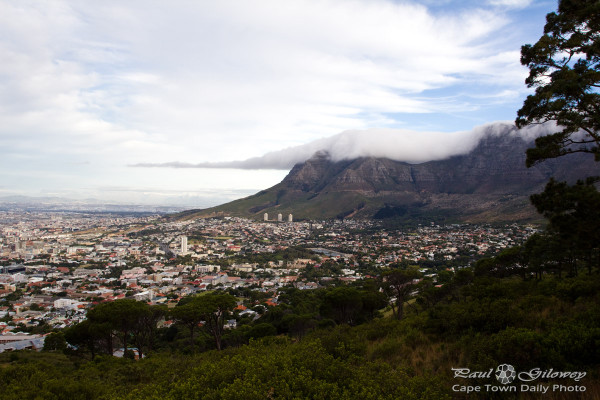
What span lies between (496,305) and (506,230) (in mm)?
76233

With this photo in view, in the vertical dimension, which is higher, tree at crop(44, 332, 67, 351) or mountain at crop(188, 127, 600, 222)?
mountain at crop(188, 127, 600, 222)

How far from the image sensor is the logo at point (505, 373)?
4117 millimetres

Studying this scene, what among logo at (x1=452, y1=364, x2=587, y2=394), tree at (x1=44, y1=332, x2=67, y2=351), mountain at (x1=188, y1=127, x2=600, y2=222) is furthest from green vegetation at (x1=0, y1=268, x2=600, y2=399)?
mountain at (x1=188, y1=127, x2=600, y2=222)

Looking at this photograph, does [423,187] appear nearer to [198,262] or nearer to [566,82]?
[198,262]

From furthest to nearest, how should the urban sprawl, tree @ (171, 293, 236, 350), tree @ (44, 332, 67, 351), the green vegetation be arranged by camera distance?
the urban sprawl → tree @ (44, 332, 67, 351) → tree @ (171, 293, 236, 350) → the green vegetation

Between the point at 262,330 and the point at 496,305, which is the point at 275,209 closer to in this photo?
the point at 262,330

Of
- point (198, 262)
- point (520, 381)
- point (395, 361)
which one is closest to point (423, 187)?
point (198, 262)

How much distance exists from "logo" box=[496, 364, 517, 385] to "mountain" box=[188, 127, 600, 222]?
101 m

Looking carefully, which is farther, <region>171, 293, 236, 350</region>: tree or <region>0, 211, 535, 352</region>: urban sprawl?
<region>0, 211, 535, 352</region>: urban sprawl

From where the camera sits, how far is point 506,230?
230 ft

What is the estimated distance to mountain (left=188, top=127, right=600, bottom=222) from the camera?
112 meters

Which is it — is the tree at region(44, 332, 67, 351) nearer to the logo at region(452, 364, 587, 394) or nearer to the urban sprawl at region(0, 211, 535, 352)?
the urban sprawl at region(0, 211, 535, 352)

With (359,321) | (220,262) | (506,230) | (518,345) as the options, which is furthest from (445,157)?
(518,345)

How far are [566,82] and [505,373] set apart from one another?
637 cm
